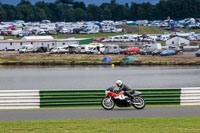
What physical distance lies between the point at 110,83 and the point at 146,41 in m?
65.8

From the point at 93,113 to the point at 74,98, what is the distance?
3.04m

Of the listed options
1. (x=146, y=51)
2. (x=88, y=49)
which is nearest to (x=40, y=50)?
(x=88, y=49)

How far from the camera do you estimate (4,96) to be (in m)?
24.8

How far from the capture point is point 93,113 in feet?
75.3

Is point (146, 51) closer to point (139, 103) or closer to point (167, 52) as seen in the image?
point (167, 52)

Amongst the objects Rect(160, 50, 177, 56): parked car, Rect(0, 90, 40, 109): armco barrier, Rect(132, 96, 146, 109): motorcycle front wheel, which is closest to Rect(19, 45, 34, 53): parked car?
Rect(160, 50, 177, 56): parked car

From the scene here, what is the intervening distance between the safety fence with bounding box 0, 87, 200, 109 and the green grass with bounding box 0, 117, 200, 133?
4.68 metres

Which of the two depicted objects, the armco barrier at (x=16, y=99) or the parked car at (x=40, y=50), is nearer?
the armco barrier at (x=16, y=99)

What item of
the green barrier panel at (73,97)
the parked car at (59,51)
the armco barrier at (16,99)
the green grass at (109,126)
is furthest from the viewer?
the parked car at (59,51)

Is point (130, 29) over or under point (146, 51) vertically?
over

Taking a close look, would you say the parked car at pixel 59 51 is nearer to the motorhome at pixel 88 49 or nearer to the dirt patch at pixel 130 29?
the motorhome at pixel 88 49

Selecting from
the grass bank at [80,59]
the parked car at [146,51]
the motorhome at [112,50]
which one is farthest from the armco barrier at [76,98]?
the parked car at [146,51]

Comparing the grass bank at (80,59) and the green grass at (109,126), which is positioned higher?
the green grass at (109,126)

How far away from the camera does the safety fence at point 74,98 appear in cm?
2475
